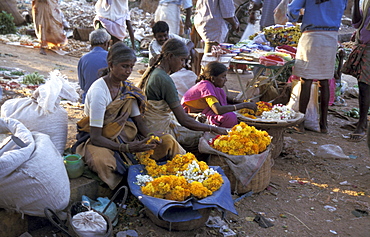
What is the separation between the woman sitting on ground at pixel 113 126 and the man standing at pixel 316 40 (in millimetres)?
3003

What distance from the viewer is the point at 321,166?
472cm

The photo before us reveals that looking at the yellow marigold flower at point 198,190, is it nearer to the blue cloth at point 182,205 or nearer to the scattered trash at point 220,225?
the blue cloth at point 182,205

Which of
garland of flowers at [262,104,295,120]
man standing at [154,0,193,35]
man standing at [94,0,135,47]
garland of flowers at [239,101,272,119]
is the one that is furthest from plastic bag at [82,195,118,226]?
man standing at [154,0,193,35]

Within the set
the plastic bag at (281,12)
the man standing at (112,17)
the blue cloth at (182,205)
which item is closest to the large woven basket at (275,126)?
the blue cloth at (182,205)

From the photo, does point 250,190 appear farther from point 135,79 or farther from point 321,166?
point 135,79

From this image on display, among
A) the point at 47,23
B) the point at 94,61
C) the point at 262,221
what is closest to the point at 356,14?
the point at 262,221

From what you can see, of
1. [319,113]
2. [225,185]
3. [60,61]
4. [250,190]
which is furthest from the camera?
[60,61]

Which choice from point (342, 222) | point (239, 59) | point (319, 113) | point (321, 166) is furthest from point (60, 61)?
point (342, 222)

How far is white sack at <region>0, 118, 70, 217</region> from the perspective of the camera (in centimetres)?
251

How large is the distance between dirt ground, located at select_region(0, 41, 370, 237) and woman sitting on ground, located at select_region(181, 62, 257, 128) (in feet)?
2.89

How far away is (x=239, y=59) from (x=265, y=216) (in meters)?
2.89

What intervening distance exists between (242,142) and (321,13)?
2.75m

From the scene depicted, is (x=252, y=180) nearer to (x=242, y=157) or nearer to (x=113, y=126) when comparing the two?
(x=242, y=157)

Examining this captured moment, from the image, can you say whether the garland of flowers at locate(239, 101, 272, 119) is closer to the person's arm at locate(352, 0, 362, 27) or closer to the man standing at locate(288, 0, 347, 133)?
the man standing at locate(288, 0, 347, 133)
